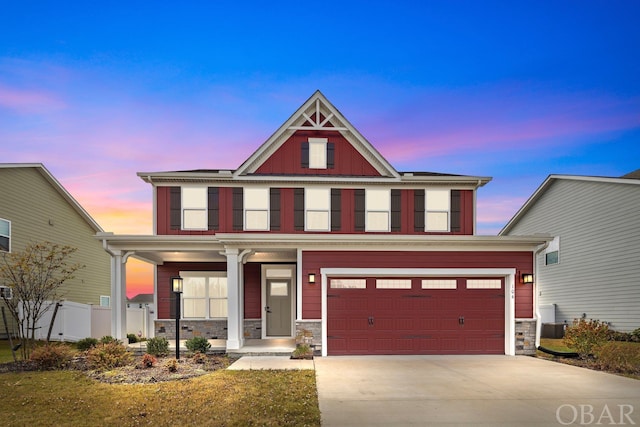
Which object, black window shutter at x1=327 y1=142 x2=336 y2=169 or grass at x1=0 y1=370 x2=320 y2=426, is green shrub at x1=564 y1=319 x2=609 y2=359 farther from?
black window shutter at x1=327 y1=142 x2=336 y2=169

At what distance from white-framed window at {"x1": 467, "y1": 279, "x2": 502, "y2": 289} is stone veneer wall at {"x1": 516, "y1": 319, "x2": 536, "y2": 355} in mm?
1220

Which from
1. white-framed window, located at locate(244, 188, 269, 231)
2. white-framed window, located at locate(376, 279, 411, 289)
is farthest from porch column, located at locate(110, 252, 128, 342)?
white-framed window, located at locate(376, 279, 411, 289)

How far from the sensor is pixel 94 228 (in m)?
25.0

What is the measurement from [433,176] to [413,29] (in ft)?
20.1

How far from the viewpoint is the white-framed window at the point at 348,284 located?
1387 centimetres

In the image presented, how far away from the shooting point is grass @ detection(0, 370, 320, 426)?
6866mm

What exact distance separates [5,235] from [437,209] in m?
17.6

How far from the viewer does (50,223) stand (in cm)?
2127

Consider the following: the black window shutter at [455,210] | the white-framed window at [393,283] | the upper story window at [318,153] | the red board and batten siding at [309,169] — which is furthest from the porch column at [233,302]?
the black window shutter at [455,210]

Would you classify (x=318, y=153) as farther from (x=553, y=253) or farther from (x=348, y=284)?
(x=553, y=253)

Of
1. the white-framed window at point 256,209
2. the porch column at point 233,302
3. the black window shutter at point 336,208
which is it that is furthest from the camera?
the black window shutter at point 336,208

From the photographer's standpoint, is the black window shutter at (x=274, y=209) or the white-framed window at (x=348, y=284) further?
the black window shutter at (x=274, y=209)

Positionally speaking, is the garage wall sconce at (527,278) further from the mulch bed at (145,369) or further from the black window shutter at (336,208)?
the mulch bed at (145,369)

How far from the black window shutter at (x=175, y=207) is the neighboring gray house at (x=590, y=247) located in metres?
12.8
